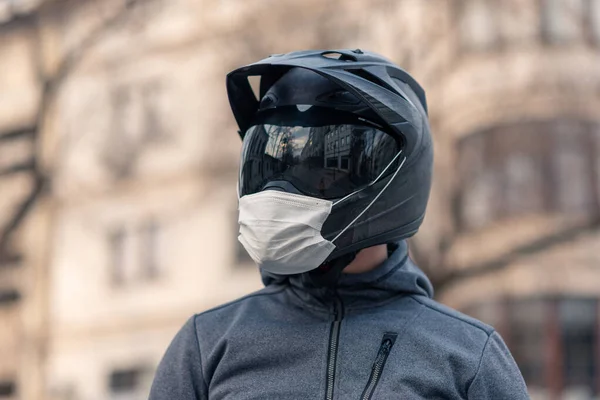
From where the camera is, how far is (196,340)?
2.44 m

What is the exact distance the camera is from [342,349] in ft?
7.63

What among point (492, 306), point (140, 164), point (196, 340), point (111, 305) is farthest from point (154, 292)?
point (196, 340)

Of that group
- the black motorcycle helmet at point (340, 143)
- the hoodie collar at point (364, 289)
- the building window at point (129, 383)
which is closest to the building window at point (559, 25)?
the building window at point (129, 383)

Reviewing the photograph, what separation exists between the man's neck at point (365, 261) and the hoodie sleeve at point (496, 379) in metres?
0.35

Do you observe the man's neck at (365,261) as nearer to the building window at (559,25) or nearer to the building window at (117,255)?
the building window at (559,25)

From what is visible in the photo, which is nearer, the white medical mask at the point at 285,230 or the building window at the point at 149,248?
the white medical mask at the point at 285,230

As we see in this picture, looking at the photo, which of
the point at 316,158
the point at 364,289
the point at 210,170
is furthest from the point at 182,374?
the point at 210,170

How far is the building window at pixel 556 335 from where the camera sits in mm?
15203

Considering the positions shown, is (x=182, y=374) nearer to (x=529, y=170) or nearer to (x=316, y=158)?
(x=316, y=158)

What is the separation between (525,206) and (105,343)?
9584 millimetres

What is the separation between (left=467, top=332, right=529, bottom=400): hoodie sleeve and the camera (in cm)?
224

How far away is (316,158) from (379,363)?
18.8 inches

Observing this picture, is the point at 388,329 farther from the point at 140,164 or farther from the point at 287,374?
the point at 140,164

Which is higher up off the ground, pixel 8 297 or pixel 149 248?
pixel 8 297
